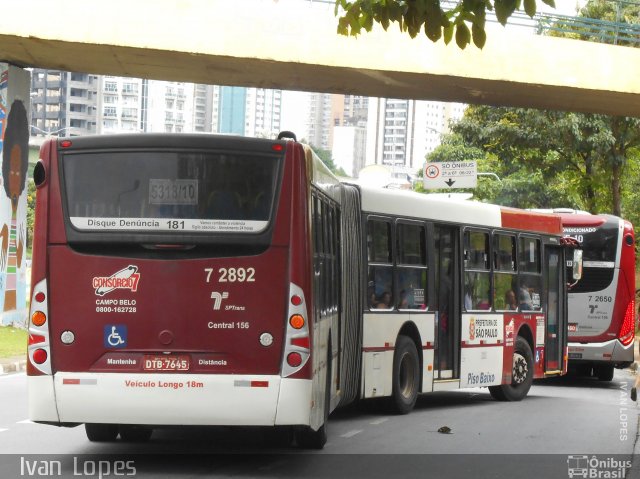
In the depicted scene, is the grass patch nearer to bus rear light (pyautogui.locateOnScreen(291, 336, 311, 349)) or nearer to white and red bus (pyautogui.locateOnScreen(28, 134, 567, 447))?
white and red bus (pyautogui.locateOnScreen(28, 134, 567, 447))

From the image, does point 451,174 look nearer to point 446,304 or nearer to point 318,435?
point 446,304

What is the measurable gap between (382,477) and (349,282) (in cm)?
377

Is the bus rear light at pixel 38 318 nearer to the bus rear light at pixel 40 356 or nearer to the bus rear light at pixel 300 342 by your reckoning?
the bus rear light at pixel 40 356

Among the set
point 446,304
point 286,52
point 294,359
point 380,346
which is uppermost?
point 286,52

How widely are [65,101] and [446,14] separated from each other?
17703 cm

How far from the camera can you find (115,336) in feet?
29.7

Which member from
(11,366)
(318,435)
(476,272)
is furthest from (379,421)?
(11,366)

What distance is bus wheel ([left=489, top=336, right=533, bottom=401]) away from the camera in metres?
17.8

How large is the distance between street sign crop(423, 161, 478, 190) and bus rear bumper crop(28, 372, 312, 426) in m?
17.7

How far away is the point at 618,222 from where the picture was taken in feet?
73.3

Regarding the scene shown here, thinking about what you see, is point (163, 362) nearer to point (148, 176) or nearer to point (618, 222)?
point (148, 176)

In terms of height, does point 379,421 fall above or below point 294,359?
below

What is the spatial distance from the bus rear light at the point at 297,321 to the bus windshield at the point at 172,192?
719 millimetres

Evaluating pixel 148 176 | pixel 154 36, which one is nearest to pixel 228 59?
pixel 154 36
